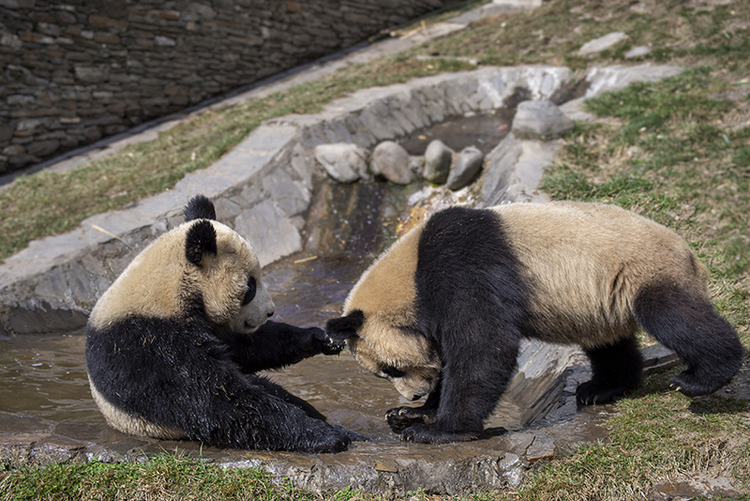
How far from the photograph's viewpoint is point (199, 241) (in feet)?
10.9

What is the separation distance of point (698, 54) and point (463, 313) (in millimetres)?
8099

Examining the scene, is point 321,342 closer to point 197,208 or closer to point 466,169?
point 197,208

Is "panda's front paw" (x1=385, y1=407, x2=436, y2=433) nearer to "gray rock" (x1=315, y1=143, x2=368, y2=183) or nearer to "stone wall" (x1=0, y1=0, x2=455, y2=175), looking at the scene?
"gray rock" (x1=315, y1=143, x2=368, y2=183)

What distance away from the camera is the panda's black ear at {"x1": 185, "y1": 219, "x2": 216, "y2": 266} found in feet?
10.8

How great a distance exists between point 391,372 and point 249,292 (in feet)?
3.37

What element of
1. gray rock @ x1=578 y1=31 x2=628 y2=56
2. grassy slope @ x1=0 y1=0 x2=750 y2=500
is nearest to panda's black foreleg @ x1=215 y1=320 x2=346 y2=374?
grassy slope @ x1=0 y1=0 x2=750 y2=500

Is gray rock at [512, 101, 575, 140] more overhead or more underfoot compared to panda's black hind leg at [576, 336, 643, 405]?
more overhead

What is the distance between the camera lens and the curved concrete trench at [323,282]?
308 cm

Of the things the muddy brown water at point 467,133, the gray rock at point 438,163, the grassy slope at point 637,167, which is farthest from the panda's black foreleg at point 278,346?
the muddy brown water at point 467,133

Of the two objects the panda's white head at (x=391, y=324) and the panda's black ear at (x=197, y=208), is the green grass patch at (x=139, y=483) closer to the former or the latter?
the panda's white head at (x=391, y=324)

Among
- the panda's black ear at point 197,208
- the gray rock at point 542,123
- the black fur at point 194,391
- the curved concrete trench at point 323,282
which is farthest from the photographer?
the gray rock at point 542,123

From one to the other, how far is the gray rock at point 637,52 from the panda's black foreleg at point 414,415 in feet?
27.6

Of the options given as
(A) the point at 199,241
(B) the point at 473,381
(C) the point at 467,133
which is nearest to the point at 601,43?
(C) the point at 467,133

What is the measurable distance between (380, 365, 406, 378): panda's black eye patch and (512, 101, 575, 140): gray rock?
4.60 metres
